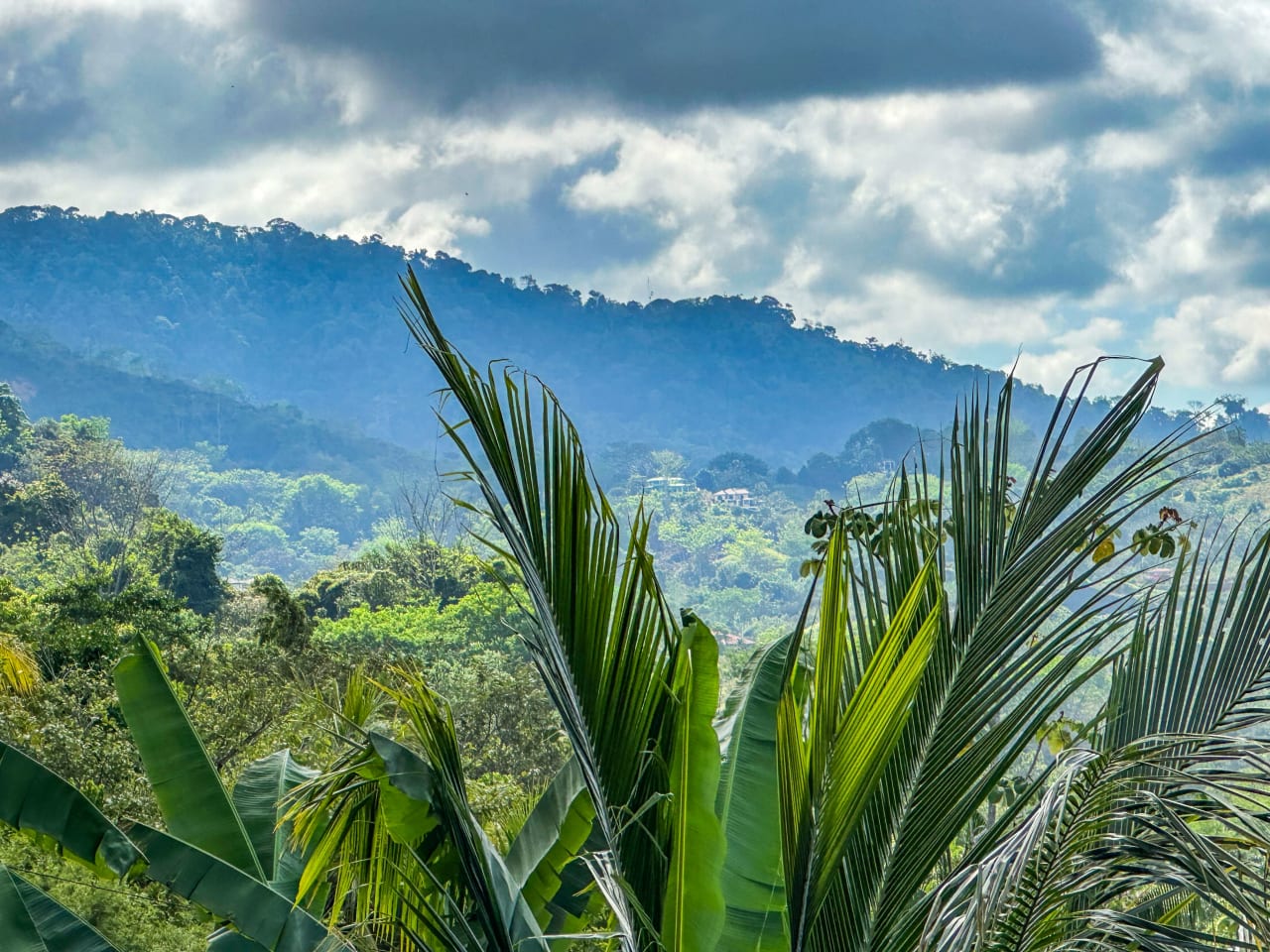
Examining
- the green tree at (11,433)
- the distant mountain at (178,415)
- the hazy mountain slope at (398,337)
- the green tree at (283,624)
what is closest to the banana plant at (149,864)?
the green tree at (283,624)

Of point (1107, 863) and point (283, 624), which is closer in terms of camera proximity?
point (1107, 863)

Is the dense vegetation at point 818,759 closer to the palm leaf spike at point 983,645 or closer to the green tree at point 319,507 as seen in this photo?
the palm leaf spike at point 983,645

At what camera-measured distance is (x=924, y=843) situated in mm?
1898

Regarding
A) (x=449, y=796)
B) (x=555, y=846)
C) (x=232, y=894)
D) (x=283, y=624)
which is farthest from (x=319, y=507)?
→ (x=449, y=796)

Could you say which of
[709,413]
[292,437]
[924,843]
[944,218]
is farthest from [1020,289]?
[924,843]

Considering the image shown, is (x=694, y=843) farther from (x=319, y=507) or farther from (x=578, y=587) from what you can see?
(x=319, y=507)

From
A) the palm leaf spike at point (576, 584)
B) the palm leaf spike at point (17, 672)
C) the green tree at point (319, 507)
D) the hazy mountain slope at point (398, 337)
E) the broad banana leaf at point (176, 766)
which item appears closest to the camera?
the palm leaf spike at point (576, 584)

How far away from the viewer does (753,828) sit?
2029 millimetres

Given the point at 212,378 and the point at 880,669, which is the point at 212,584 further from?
the point at 212,378

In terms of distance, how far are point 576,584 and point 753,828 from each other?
604mm

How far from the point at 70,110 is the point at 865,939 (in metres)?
135

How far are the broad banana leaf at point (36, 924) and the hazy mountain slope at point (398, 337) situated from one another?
11150cm

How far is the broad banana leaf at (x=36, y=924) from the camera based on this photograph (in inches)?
86.0

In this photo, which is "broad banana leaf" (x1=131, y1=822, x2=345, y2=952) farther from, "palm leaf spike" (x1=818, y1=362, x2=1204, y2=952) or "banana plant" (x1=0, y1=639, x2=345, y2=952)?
"palm leaf spike" (x1=818, y1=362, x2=1204, y2=952)
